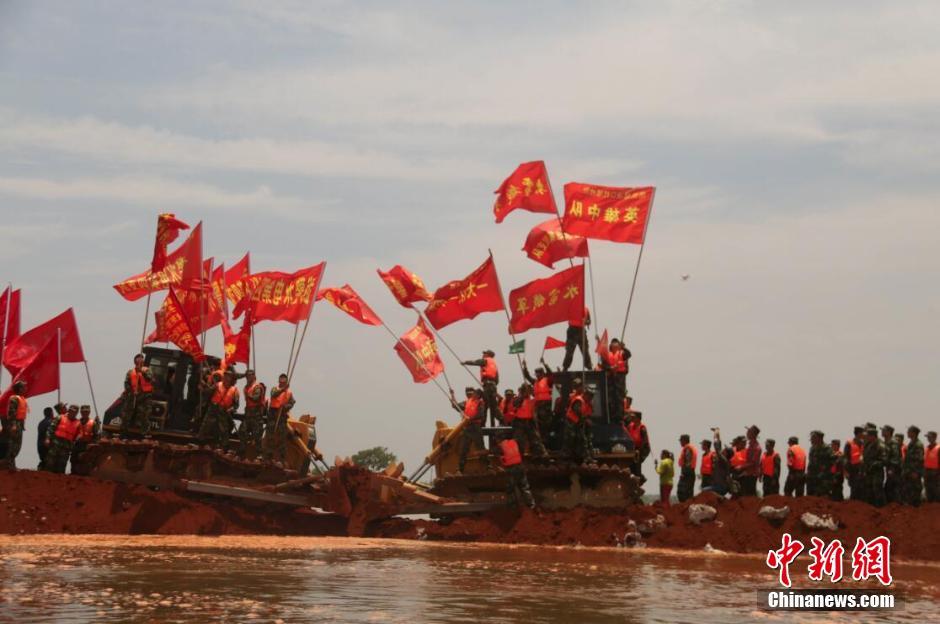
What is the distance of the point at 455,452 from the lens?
26.3 metres

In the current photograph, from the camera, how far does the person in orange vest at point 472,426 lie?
25.1 m

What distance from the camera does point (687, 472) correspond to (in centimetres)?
2619

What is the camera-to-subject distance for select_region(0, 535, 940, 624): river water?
1180 centimetres

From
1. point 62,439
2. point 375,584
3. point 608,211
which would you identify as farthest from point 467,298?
point 375,584

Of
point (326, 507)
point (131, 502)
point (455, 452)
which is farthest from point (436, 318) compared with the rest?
point (131, 502)

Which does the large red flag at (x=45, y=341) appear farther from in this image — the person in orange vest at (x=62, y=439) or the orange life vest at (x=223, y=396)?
the orange life vest at (x=223, y=396)

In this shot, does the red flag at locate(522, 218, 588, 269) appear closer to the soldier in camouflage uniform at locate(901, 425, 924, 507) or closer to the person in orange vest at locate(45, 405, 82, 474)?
the soldier in camouflage uniform at locate(901, 425, 924, 507)

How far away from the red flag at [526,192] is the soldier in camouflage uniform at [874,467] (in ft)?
27.2

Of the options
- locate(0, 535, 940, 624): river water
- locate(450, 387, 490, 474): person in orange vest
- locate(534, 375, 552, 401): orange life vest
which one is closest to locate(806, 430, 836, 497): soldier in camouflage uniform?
locate(0, 535, 940, 624): river water

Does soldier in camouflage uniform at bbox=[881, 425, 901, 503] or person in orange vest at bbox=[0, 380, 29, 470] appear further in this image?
person in orange vest at bbox=[0, 380, 29, 470]

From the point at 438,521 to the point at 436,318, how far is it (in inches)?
192

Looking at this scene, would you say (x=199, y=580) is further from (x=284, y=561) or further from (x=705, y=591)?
(x=705, y=591)

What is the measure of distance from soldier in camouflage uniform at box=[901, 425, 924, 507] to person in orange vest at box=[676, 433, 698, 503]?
4684 mm

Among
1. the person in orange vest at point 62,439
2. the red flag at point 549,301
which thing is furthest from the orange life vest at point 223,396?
the red flag at point 549,301
